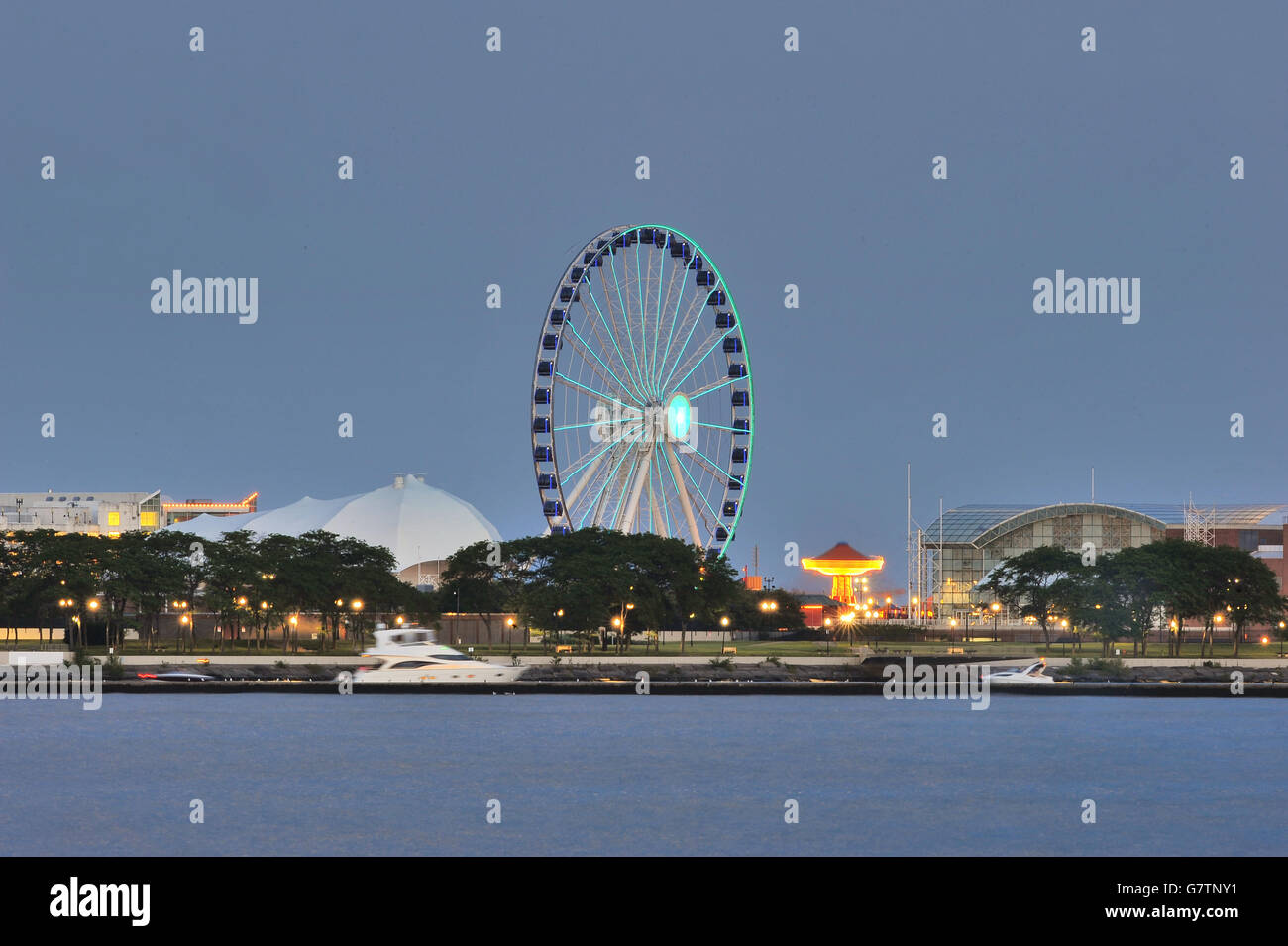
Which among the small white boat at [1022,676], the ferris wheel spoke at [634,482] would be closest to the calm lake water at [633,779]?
the small white boat at [1022,676]

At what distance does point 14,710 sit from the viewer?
81.1 metres

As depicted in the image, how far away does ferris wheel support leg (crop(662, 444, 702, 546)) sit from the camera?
106 meters

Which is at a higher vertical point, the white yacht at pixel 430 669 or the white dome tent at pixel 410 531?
the white dome tent at pixel 410 531

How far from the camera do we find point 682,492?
4200 inches

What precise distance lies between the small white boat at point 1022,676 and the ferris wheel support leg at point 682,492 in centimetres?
2149

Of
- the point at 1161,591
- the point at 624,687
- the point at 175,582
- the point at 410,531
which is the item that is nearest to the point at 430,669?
the point at 624,687

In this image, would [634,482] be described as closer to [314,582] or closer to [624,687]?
[624,687]

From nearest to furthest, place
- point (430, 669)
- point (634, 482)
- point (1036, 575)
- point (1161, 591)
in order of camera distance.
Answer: point (430, 669)
point (634, 482)
point (1161, 591)
point (1036, 575)

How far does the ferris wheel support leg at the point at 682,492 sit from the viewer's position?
347ft

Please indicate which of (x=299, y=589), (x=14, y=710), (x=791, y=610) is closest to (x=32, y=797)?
(x=14, y=710)

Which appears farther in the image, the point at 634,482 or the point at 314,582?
the point at 314,582

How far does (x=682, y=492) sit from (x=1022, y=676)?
24.4 meters

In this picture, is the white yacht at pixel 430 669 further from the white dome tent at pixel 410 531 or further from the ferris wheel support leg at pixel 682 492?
the white dome tent at pixel 410 531
